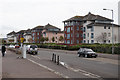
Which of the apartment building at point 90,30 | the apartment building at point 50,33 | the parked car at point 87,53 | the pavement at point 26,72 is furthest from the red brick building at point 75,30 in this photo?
the pavement at point 26,72

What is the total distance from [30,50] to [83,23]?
41.8 metres

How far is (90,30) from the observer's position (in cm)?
6781

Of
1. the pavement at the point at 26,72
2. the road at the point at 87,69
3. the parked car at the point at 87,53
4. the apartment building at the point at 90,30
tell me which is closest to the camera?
the pavement at the point at 26,72

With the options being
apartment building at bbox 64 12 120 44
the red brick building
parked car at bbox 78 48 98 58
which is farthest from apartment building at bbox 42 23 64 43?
parked car at bbox 78 48 98 58

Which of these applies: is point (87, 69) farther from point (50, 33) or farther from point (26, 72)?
point (50, 33)

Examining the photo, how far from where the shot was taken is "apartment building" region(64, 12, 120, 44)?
216 feet

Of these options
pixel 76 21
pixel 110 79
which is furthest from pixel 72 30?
pixel 110 79

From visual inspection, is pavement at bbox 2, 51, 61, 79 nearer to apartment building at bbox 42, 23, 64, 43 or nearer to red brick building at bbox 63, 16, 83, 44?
red brick building at bbox 63, 16, 83, 44

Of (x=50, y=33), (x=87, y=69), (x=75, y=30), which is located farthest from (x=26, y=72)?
(x=50, y=33)

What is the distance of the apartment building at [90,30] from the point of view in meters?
65.8

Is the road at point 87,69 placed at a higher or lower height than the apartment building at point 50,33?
lower

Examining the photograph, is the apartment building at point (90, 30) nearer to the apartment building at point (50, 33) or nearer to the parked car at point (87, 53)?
the apartment building at point (50, 33)

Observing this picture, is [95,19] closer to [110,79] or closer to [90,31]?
[90,31]

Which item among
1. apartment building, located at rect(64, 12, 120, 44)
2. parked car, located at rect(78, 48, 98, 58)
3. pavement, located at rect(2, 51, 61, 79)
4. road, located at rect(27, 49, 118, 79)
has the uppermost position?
apartment building, located at rect(64, 12, 120, 44)
